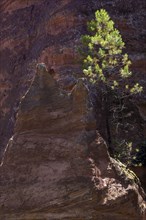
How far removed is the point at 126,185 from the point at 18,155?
94.6 inches

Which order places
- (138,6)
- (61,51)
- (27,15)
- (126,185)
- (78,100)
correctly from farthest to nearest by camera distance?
1. (27,15)
2. (138,6)
3. (61,51)
4. (78,100)
5. (126,185)

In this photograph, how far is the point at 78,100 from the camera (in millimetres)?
10555

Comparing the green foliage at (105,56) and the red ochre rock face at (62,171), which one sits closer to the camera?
the red ochre rock face at (62,171)

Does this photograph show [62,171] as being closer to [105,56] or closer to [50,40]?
[105,56]

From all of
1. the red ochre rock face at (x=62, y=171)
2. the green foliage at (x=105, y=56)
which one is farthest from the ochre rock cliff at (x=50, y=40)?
the red ochre rock face at (x=62, y=171)

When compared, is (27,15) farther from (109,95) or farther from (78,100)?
(78,100)

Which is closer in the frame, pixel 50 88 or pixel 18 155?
pixel 18 155

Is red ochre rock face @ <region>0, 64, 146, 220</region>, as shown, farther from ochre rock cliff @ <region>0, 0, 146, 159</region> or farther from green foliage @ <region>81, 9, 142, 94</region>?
ochre rock cliff @ <region>0, 0, 146, 159</region>

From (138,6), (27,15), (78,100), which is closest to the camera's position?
(78,100)

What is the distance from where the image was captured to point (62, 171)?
9578 mm

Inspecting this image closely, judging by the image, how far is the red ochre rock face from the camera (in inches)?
365

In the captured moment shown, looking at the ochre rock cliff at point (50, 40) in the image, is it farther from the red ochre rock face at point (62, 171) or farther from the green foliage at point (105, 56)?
the red ochre rock face at point (62, 171)

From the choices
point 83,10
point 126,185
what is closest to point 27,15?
point 83,10

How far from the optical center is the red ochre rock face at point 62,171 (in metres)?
9.27
